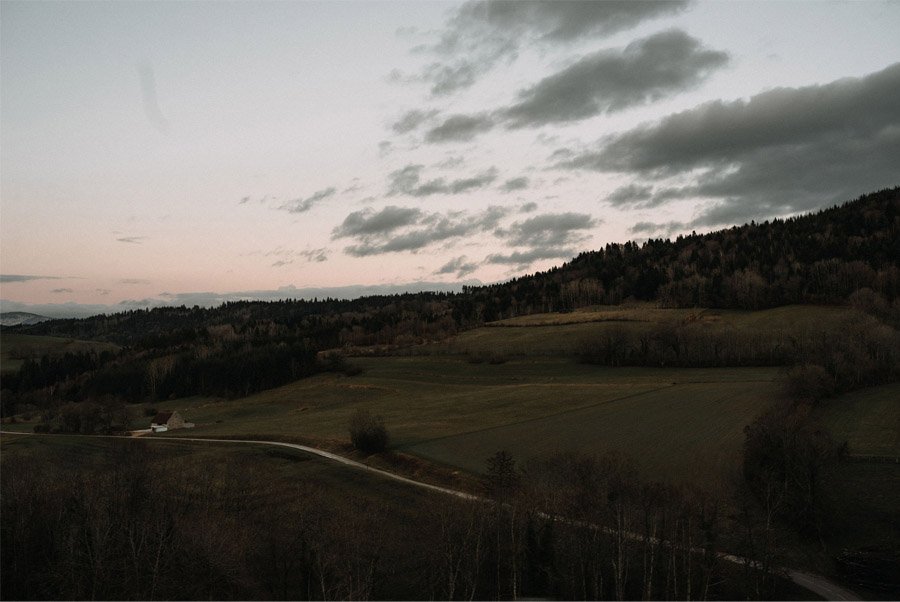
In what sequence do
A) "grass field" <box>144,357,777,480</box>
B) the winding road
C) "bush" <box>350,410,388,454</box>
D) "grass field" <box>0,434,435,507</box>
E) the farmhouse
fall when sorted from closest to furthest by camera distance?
the winding road < "grass field" <box>0,434,435,507</box> < "grass field" <box>144,357,777,480</box> < "bush" <box>350,410,388,454</box> < the farmhouse

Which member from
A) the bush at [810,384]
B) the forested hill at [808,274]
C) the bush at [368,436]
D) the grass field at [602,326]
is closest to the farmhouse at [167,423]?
the bush at [368,436]

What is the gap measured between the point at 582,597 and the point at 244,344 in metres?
173

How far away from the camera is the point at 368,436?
72000mm

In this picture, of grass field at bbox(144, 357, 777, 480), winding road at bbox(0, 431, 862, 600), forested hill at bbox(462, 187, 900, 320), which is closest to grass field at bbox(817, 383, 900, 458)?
grass field at bbox(144, 357, 777, 480)

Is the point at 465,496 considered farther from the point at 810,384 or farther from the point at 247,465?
the point at 810,384

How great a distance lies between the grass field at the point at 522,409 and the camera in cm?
6202

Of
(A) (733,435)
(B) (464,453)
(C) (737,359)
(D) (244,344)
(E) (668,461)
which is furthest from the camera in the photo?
(D) (244,344)

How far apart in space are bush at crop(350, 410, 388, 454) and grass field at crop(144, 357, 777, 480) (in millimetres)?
2173

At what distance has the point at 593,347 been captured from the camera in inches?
4717

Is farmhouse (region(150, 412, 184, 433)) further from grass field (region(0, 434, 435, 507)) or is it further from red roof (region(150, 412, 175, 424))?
grass field (region(0, 434, 435, 507))

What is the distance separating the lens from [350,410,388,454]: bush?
71.8 m

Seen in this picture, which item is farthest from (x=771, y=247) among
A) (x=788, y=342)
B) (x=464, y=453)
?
(x=464, y=453)

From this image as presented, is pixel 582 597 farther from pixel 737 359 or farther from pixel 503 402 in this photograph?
pixel 737 359

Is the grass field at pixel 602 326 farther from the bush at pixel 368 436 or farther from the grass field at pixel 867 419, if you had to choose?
the bush at pixel 368 436
